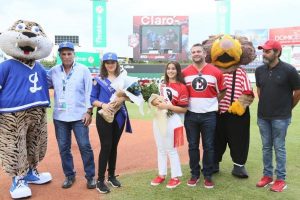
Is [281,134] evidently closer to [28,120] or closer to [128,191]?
[128,191]

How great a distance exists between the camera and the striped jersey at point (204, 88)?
4535 millimetres

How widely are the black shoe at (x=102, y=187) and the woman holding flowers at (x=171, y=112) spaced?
2.58ft

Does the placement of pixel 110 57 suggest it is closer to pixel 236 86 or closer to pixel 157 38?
pixel 236 86

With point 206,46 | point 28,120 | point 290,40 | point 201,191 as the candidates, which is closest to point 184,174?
point 201,191

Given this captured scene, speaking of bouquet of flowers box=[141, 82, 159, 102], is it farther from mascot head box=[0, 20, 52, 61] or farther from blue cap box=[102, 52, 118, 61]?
mascot head box=[0, 20, 52, 61]

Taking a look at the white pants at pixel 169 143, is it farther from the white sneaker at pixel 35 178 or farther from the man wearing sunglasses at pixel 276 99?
the white sneaker at pixel 35 178

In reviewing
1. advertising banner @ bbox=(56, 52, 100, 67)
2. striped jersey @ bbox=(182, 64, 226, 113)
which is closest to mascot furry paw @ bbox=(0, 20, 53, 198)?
striped jersey @ bbox=(182, 64, 226, 113)

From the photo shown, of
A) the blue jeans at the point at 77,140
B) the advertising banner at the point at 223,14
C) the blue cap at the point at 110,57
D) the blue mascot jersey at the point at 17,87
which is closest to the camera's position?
the blue mascot jersey at the point at 17,87

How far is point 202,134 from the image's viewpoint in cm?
466

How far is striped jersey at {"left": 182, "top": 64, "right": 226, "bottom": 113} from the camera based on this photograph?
4.54m

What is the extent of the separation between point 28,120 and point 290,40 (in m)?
37.1

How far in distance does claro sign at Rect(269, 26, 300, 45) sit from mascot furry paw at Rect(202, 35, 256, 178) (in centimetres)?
3472

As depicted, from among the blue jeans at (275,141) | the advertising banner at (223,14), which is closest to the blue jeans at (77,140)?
the blue jeans at (275,141)

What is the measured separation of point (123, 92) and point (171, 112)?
0.65m
